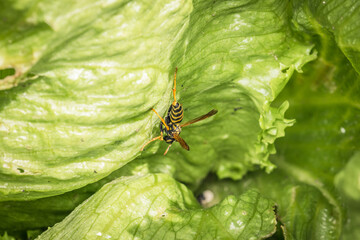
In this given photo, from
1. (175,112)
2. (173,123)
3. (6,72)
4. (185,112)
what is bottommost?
(185,112)

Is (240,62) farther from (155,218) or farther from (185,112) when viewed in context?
→ (155,218)

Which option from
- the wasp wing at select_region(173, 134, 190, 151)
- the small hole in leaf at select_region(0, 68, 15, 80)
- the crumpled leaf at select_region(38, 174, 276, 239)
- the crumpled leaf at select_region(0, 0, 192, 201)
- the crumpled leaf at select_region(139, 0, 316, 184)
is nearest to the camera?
the crumpled leaf at select_region(0, 0, 192, 201)

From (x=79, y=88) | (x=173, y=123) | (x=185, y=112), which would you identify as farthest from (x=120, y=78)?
(x=185, y=112)

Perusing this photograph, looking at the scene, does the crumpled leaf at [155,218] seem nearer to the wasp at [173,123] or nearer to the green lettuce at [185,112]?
the green lettuce at [185,112]

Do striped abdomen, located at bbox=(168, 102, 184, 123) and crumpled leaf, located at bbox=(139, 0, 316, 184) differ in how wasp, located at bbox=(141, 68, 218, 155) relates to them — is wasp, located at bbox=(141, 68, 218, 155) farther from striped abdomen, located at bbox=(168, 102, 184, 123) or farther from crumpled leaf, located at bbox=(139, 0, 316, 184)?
crumpled leaf, located at bbox=(139, 0, 316, 184)

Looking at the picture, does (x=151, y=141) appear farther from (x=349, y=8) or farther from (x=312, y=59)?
(x=349, y=8)

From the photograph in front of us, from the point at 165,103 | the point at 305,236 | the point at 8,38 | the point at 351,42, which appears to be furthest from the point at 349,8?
the point at 8,38

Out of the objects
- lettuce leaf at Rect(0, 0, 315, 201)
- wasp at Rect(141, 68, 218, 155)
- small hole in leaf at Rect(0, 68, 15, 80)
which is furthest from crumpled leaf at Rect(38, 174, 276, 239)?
small hole in leaf at Rect(0, 68, 15, 80)
